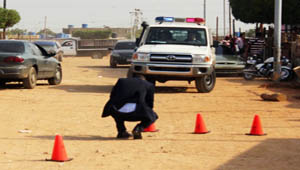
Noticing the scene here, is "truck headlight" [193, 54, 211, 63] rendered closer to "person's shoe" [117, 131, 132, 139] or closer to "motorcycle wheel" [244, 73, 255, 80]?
"motorcycle wheel" [244, 73, 255, 80]

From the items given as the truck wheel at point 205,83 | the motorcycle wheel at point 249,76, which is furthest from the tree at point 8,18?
the truck wheel at point 205,83

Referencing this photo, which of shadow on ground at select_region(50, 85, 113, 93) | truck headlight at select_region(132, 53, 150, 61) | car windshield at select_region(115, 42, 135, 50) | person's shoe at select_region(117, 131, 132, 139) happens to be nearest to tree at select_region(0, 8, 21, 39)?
car windshield at select_region(115, 42, 135, 50)

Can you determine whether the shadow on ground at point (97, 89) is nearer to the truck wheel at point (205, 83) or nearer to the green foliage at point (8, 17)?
the truck wheel at point (205, 83)

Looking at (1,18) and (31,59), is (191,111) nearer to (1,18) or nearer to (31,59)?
(31,59)

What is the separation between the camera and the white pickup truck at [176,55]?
19.7 meters

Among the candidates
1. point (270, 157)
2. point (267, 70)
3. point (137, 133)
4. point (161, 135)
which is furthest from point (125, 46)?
point (270, 157)

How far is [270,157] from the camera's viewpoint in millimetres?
9219

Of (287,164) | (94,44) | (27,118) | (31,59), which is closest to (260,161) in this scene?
(287,164)

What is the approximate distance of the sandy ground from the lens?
884cm

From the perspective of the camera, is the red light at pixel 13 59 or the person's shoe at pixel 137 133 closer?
the person's shoe at pixel 137 133

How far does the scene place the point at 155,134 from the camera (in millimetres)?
11570

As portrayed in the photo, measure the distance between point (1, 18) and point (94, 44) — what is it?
14.4m

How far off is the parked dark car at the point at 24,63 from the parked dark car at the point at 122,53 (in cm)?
1540

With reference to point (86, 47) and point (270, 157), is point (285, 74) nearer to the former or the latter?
point (270, 157)
